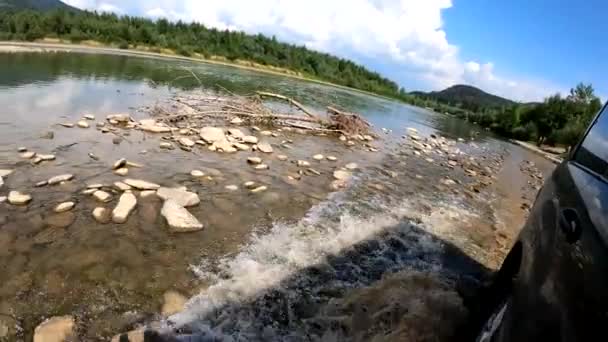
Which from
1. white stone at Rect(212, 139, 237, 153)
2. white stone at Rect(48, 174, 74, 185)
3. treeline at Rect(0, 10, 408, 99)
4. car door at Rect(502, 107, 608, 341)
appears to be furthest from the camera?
treeline at Rect(0, 10, 408, 99)

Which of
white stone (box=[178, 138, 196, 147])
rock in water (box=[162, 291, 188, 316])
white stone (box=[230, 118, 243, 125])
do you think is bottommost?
white stone (box=[230, 118, 243, 125])

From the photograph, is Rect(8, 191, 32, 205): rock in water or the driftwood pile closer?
Rect(8, 191, 32, 205): rock in water

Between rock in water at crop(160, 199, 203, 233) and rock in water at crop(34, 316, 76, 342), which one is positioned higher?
rock in water at crop(34, 316, 76, 342)

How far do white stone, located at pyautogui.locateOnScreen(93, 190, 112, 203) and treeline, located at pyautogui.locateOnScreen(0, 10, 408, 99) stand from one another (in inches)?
2100

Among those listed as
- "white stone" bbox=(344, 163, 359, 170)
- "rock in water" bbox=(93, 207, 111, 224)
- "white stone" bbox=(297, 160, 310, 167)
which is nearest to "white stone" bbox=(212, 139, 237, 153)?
"white stone" bbox=(297, 160, 310, 167)

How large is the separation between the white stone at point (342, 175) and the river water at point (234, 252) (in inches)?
13.7

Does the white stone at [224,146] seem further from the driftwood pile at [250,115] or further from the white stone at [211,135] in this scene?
the driftwood pile at [250,115]

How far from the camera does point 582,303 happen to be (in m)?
1.44

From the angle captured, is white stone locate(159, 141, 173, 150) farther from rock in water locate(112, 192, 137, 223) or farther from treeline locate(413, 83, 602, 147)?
treeline locate(413, 83, 602, 147)

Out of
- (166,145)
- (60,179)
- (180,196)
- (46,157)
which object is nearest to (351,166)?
(166,145)

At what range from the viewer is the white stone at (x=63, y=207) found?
529 centimetres

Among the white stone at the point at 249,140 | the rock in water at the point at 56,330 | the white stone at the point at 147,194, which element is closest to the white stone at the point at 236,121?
the white stone at the point at 249,140

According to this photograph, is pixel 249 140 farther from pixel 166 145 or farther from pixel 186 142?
pixel 166 145

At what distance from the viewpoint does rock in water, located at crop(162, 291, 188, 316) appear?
3738mm
